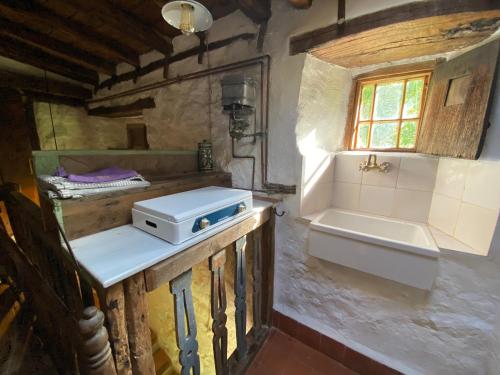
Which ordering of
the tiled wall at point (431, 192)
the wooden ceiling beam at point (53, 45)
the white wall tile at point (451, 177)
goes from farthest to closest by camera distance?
the wooden ceiling beam at point (53, 45) < the white wall tile at point (451, 177) < the tiled wall at point (431, 192)

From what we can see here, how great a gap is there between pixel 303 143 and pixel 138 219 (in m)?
0.97

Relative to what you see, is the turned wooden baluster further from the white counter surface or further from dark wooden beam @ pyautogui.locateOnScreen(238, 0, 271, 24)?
dark wooden beam @ pyautogui.locateOnScreen(238, 0, 271, 24)

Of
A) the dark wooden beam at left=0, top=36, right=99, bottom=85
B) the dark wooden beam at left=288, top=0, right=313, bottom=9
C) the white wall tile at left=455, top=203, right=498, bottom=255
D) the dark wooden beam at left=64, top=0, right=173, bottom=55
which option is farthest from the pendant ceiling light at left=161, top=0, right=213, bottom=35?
the dark wooden beam at left=0, top=36, right=99, bottom=85

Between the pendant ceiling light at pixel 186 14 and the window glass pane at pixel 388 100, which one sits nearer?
the pendant ceiling light at pixel 186 14

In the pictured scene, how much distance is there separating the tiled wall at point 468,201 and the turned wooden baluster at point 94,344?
1424mm

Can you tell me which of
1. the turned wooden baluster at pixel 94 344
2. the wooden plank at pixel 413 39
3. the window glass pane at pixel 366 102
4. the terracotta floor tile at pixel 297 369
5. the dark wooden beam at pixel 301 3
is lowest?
the terracotta floor tile at pixel 297 369

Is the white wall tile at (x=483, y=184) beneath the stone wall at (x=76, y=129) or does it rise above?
beneath

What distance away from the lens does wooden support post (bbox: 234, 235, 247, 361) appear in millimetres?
1142

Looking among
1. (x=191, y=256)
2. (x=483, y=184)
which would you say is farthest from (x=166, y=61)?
(x=483, y=184)

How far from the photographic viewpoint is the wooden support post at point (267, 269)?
4.50 feet

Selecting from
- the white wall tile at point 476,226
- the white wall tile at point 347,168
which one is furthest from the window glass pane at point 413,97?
the white wall tile at point 476,226

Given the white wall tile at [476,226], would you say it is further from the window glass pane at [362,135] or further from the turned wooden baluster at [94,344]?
the turned wooden baluster at [94,344]

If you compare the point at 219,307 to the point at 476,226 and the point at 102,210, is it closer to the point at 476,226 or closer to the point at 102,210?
the point at 102,210

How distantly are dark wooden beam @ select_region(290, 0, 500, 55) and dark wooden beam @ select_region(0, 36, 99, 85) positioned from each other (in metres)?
2.74
